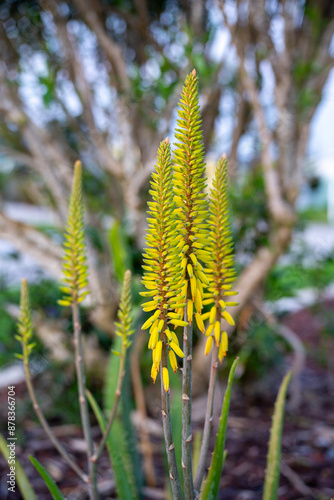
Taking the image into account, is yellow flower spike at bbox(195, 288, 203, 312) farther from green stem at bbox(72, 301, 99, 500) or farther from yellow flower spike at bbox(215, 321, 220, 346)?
green stem at bbox(72, 301, 99, 500)

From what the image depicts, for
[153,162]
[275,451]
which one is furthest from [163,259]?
[153,162]

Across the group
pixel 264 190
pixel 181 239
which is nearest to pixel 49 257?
pixel 264 190

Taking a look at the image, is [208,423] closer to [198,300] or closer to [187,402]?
[187,402]

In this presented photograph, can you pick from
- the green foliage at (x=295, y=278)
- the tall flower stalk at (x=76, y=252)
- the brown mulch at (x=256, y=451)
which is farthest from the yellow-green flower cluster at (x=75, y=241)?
the green foliage at (x=295, y=278)

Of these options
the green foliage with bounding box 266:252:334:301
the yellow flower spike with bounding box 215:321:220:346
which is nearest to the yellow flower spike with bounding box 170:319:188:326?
the yellow flower spike with bounding box 215:321:220:346

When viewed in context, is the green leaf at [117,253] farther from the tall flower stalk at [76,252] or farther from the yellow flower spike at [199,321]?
the yellow flower spike at [199,321]

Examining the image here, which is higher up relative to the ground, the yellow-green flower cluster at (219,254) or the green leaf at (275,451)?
the yellow-green flower cluster at (219,254)
